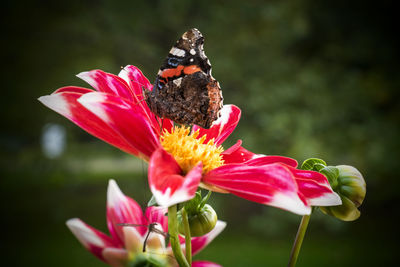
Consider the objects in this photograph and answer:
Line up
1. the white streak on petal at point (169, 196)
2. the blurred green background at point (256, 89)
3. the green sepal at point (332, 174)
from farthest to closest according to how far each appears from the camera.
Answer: the blurred green background at point (256, 89) → the green sepal at point (332, 174) → the white streak on petal at point (169, 196)

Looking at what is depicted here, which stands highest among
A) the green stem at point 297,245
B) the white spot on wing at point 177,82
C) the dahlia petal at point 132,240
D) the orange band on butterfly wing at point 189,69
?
the orange band on butterfly wing at point 189,69

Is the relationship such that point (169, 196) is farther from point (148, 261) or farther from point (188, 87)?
point (188, 87)

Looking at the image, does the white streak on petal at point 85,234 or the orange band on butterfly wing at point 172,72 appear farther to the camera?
the orange band on butterfly wing at point 172,72

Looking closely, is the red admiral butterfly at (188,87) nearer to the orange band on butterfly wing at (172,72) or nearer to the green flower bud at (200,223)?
the orange band on butterfly wing at (172,72)

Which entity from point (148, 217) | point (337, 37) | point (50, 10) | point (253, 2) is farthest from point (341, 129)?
point (148, 217)

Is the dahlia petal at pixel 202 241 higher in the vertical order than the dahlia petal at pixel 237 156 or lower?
lower

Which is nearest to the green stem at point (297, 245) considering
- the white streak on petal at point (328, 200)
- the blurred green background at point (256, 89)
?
the white streak on petal at point (328, 200)
